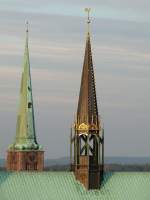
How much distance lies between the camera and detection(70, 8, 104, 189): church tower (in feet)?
274

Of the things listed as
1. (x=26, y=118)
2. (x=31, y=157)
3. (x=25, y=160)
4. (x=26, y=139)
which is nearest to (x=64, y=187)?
(x=26, y=139)

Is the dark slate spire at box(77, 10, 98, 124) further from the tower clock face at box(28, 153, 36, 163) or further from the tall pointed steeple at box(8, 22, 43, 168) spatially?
the tower clock face at box(28, 153, 36, 163)

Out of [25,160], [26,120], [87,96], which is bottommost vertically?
[25,160]

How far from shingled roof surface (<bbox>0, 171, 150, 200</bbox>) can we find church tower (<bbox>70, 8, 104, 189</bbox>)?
98 centimetres

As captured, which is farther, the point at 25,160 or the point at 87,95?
the point at 25,160

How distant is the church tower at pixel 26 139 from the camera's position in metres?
120

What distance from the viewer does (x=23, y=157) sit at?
120 meters

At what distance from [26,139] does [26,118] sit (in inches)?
116

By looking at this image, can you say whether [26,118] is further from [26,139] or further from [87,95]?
[87,95]

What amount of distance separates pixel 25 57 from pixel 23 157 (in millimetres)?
14001

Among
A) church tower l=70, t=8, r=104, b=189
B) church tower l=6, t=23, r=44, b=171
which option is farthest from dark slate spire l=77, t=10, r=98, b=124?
church tower l=6, t=23, r=44, b=171

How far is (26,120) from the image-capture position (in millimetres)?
120500

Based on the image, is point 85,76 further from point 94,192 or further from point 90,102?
point 94,192

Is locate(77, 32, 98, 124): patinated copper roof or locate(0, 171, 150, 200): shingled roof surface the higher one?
locate(77, 32, 98, 124): patinated copper roof
